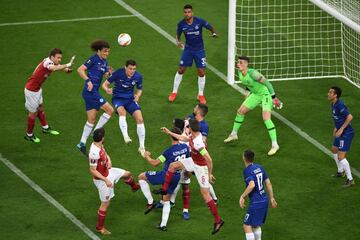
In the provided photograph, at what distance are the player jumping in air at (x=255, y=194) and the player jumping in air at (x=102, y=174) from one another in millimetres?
2566

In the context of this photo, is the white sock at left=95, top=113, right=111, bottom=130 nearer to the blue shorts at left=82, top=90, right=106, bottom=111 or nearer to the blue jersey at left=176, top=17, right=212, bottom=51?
the blue shorts at left=82, top=90, right=106, bottom=111

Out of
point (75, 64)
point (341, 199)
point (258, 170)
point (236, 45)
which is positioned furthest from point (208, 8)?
point (258, 170)

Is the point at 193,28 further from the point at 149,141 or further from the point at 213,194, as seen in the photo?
the point at 213,194

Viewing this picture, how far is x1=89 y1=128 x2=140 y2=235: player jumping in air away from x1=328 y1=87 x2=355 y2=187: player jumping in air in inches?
178

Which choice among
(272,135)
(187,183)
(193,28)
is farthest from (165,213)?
(193,28)

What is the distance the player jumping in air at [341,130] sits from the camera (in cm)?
1994

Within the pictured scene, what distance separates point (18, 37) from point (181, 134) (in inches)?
423

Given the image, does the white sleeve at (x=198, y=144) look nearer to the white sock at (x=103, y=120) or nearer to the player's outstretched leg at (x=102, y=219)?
the player's outstretched leg at (x=102, y=219)

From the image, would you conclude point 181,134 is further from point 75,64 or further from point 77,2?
point 77,2

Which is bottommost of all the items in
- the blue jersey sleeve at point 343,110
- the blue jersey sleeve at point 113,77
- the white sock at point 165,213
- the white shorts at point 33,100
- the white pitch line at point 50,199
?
the white pitch line at point 50,199

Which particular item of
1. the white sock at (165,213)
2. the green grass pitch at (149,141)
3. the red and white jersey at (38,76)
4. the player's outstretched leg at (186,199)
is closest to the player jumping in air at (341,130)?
the green grass pitch at (149,141)

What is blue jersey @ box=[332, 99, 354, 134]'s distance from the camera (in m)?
20.0

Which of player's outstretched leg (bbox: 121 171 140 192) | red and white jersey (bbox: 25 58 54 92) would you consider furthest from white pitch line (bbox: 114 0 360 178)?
red and white jersey (bbox: 25 58 54 92)

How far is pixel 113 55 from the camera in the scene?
26719 mm
